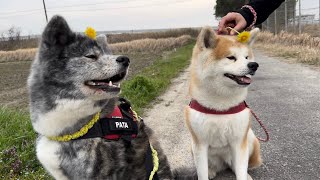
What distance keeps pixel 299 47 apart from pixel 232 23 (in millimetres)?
13172

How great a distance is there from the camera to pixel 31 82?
2748 mm

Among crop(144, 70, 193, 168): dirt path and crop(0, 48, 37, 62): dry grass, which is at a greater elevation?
crop(144, 70, 193, 168): dirt path

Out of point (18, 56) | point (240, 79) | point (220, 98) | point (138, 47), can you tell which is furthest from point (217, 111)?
point (18, 56)

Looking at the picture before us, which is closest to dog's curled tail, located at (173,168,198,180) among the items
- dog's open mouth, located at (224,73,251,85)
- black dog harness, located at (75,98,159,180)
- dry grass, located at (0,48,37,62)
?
black dog harness, located at (75,98,159,180)

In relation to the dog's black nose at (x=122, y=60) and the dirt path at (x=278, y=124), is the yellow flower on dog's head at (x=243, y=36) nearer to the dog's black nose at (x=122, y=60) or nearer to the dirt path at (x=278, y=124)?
the dog's black nose at (x=122, y=60)

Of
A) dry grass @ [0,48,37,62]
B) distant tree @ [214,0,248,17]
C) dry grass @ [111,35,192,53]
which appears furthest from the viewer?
distant tree @ [214,0,248,17]

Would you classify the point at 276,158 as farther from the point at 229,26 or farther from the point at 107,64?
the point at 107,64

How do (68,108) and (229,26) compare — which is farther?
(229,26)

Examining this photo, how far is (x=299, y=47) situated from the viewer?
16.0 m

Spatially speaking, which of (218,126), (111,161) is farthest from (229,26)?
(111,161)

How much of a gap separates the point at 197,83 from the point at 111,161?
128cm

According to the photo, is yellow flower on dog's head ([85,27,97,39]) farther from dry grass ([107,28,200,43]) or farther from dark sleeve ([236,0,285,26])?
dry grass ([107,28,200,43])

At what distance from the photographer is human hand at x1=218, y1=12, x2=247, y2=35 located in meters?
3.83

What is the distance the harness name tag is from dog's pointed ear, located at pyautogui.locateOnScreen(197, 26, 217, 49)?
3.73ft
